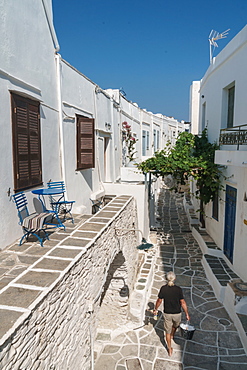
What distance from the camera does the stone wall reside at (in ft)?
9.71

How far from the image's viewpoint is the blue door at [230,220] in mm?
9438

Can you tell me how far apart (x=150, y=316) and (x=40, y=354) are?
17.5ft

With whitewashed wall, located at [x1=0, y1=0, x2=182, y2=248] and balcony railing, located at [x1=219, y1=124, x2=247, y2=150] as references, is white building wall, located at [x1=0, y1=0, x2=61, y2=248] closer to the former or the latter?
whitewashed wall, located at [x1=0, y1=0, x2=182, y2=248]

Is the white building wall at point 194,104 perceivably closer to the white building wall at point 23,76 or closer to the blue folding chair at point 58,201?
the blue folding chair at point 58,201

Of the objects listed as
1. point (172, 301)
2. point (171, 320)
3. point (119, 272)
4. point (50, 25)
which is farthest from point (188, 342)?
point (50, 25)

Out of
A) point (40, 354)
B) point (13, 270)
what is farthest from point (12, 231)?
point (40, 354)

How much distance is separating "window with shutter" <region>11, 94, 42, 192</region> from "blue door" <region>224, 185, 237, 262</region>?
6.40 meters

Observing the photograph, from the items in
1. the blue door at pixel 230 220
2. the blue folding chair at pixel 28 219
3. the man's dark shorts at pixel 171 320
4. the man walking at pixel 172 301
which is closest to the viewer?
the blue folding chair at pixel 28 219

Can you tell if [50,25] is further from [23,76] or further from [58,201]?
[58,201]

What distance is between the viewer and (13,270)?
4359mm

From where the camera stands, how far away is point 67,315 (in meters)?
4.06

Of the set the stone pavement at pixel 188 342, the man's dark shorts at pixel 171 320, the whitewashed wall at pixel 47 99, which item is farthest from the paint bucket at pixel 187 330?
the whitewashed wall at pixel 47 99

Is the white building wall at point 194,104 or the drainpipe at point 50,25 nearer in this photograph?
the drainpipe at point 50,25

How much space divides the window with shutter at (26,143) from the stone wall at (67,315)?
1.58 m
